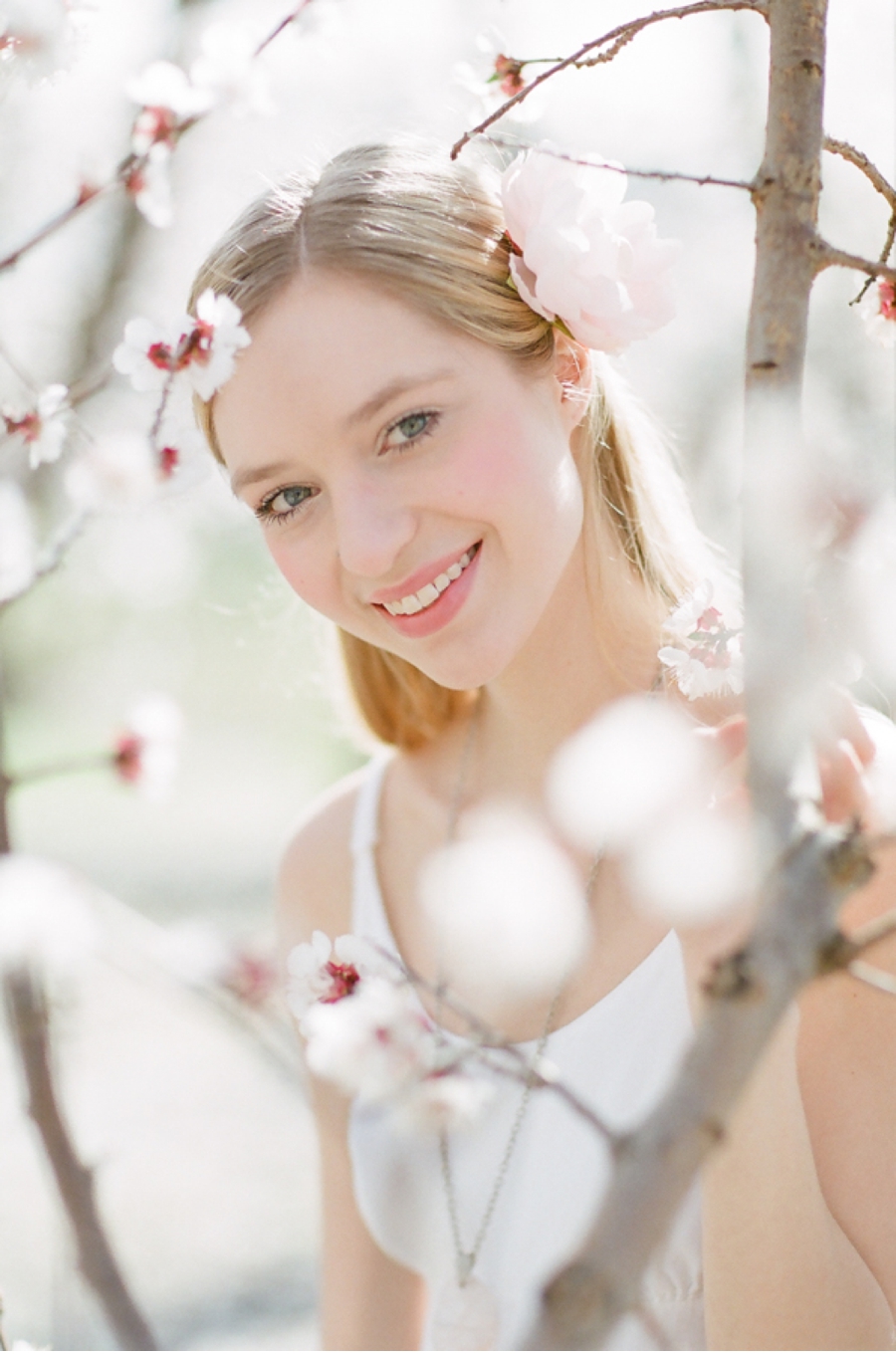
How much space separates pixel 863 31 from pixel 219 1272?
302cm

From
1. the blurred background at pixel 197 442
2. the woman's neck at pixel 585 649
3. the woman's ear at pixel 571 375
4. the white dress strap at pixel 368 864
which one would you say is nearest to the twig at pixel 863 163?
the blurred background at pixel 197 442

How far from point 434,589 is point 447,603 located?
20mm

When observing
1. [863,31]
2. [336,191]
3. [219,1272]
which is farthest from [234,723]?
[336,191]

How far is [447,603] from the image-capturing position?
117cm

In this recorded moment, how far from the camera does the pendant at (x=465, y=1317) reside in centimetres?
125

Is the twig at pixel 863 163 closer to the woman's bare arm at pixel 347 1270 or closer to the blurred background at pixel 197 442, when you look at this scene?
the blurred background at pixel 197 442

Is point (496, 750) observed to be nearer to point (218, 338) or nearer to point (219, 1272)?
point (218, 338)

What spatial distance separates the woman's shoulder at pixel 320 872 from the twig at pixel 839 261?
1306 mm

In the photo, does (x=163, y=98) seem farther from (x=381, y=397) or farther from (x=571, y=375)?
(x=571, y=375)

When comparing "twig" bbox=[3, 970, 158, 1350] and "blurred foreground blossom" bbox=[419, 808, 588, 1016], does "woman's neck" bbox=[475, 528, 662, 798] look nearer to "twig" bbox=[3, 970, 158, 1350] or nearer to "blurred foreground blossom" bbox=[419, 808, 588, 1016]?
"blurred foreground blossom" bbox=[419, 808, 588, 1016]

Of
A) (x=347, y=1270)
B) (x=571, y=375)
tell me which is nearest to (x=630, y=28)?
(x=571, y=375)

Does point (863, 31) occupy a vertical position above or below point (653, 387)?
above

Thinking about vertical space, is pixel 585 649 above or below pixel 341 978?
below

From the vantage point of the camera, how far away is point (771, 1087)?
84 cm
